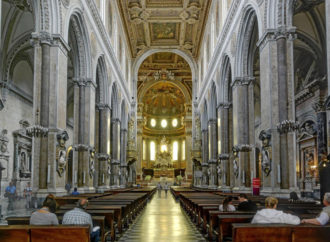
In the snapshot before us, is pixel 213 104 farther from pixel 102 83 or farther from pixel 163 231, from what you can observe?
pixel 163 231

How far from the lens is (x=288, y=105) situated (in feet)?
46.8

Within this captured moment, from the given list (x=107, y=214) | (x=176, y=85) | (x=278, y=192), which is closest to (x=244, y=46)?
(x=278, y=192)

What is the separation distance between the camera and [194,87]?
43.3 m

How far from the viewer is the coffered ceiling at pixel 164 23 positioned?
32.7 metres

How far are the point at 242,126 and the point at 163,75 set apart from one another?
27.8 m

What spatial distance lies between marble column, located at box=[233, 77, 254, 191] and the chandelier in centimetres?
2676

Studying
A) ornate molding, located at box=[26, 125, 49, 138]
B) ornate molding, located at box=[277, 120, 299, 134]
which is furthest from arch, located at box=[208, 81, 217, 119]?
ornate molding, located at box=[26, 125, 49, 138]

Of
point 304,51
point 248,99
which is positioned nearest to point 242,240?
point 248,99

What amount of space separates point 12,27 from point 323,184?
17.1m

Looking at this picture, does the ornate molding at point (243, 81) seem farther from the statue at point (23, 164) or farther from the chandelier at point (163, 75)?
the chandelier at point (163, 75)

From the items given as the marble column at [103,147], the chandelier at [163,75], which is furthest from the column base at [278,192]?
the chandelier at [163,75]

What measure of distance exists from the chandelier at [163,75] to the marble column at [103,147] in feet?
71.3

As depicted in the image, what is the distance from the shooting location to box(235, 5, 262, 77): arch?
18.9m

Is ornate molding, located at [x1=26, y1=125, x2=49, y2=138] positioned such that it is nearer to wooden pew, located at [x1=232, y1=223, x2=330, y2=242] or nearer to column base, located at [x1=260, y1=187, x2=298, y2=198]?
column base, located at [x1=260, y1=187, x2=298, y2=198]
